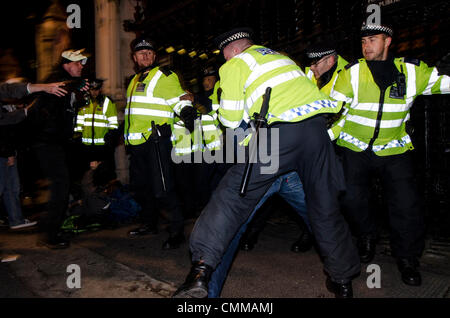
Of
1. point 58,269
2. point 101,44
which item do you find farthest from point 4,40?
point 58,269

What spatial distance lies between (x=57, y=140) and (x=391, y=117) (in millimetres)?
3360

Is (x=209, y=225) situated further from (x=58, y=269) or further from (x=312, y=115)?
(x=58, y=269)

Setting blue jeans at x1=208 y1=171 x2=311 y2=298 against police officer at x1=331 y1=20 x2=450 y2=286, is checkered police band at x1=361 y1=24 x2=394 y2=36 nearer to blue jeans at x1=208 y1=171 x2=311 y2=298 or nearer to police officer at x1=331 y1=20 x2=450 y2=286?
police officer at x1=331 y1=20 x2=450 y2=286

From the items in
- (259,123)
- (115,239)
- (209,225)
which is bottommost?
(115,239)

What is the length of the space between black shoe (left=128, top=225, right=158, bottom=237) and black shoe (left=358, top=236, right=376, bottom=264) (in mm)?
2511

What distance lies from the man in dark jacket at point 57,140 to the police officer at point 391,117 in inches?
112

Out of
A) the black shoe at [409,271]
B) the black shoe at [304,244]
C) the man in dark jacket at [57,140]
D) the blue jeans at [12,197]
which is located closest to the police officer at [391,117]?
the black shoe at [409,271]

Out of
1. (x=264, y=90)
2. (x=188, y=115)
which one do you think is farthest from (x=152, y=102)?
(x=264, y=90)

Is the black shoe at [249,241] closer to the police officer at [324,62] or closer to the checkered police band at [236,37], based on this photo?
the police officer at [324,62]

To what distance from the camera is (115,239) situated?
166 inches

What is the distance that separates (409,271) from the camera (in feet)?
9.05

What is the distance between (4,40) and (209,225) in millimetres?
9839

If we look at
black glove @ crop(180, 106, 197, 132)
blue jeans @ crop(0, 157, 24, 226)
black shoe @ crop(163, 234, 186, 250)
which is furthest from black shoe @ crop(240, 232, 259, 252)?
blue jeans @ crop(0, 157, 24, 226)
